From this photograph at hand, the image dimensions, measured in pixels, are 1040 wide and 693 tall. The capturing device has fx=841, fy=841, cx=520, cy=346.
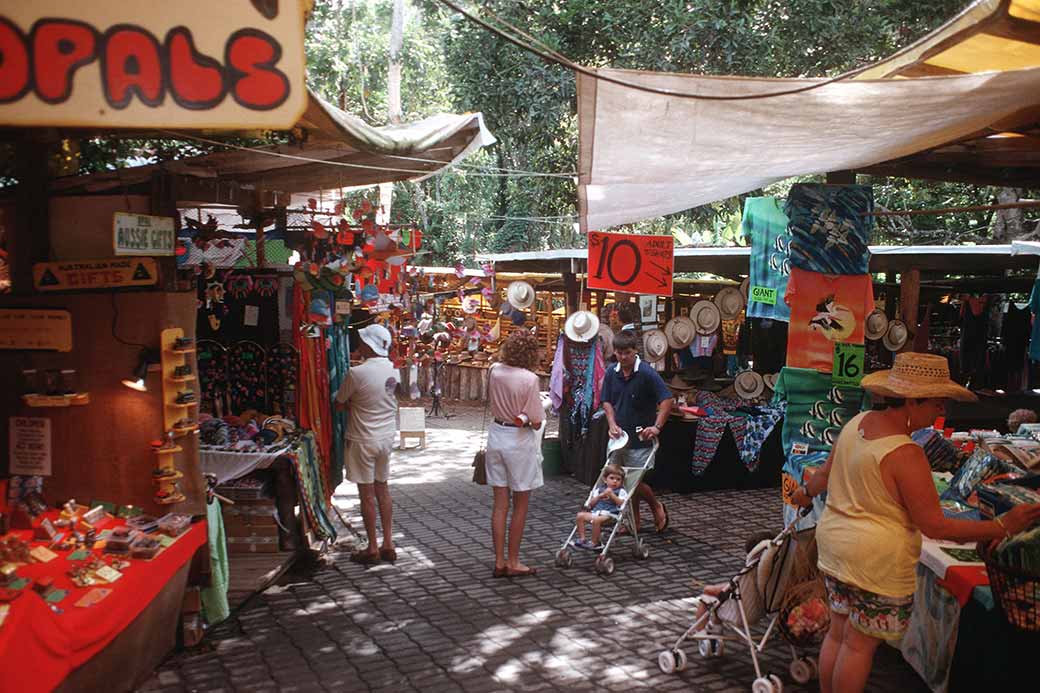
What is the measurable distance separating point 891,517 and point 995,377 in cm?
1033

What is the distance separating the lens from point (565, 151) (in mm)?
17094

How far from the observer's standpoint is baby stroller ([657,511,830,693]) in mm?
4598

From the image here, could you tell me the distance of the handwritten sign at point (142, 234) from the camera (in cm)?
467

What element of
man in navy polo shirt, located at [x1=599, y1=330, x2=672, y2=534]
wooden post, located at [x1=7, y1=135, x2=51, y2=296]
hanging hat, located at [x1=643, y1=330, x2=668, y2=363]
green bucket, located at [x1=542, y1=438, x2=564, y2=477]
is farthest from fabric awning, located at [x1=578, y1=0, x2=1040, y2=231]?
green bucket, located at [x1=542, y1=438, x2=564, y2=477]

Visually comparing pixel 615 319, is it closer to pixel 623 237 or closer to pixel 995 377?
pixel 623 237

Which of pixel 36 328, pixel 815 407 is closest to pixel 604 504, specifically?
pixel 815 407

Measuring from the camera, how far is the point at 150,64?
238cm

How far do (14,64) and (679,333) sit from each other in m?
8.67

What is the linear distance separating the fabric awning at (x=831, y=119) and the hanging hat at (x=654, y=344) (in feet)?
12.7

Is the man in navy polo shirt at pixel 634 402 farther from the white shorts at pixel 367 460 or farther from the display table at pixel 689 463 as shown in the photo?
the display table at pixel 689 463

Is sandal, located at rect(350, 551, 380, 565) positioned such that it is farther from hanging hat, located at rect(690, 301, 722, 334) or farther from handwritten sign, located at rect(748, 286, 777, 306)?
hanging hat, located at rect(690, 301, 722, 334)

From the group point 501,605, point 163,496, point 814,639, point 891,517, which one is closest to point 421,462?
point 501,605

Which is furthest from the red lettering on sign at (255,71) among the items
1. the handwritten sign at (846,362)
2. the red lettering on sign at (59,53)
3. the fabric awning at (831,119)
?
the handwritten sign at (846,362)

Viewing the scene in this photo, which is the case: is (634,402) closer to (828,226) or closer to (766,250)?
(828,226)
